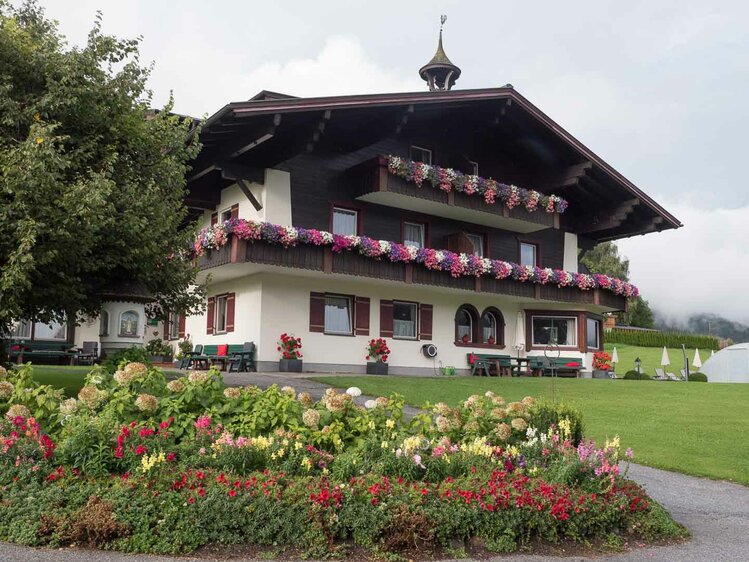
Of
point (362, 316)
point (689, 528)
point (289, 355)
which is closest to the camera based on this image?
point (689, 528)

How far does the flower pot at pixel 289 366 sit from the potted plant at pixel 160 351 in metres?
7.33

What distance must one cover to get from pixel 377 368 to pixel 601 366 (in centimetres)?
1074

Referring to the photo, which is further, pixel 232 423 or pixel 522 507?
pixel 232 423

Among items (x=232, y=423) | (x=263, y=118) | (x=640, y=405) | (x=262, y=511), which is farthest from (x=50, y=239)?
(x=640, y=405)

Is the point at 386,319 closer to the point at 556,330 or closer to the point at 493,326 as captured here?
the point at 493,326

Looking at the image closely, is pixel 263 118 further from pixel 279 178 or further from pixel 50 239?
pixel 50 239

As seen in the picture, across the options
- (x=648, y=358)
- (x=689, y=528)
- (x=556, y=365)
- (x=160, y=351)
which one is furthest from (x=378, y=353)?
(x=648, y=358)

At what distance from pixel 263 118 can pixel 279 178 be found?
2866mm

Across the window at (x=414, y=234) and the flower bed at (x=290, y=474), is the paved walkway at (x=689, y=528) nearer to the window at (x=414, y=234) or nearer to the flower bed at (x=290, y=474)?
the flower bed at (x=290, y=474)

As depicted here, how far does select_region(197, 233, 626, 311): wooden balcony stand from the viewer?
840 inches

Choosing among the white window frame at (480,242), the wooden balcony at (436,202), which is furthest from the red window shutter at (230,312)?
the white window frame at (480,242)

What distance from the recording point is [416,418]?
7.91 meters

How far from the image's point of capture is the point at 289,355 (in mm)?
22734

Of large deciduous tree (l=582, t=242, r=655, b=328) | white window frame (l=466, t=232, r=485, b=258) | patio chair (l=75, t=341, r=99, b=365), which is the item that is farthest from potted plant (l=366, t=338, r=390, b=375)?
large deciduous tree (l=582, t=242, r=655, b=328)
